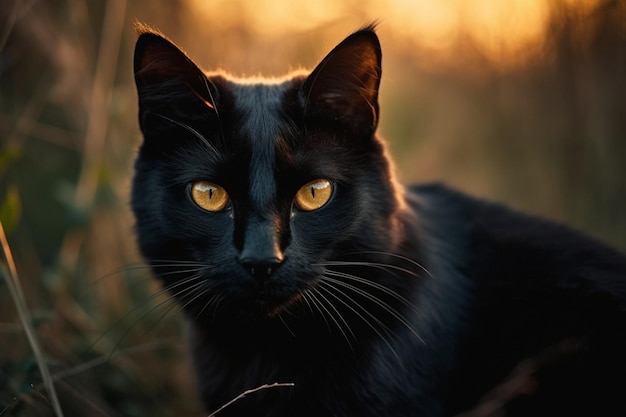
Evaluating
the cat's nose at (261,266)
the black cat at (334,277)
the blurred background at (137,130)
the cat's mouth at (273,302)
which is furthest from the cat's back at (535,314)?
the blurred background at (137,130)

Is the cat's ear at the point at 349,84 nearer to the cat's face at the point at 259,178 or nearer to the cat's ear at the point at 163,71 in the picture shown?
the cat's face at the point at 259,178

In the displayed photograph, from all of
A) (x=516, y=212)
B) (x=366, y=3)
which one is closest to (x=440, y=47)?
(x=366, y=3)

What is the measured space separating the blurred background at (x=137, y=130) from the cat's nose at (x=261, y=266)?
4.54ft

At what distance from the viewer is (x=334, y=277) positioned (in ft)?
6.49

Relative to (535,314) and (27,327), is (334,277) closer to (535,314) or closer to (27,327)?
(535,314)

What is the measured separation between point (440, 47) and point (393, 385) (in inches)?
130

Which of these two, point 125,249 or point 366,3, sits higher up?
point 366,3

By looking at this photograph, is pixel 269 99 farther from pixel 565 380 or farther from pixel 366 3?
pixel 366 3

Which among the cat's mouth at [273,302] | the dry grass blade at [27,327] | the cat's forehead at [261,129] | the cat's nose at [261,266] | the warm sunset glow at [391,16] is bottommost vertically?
the dry grass blade at [27,327]

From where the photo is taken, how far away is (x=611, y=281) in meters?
2.00

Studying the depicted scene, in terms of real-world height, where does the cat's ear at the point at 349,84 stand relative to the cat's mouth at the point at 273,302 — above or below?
above

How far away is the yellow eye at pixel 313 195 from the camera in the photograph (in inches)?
73.2

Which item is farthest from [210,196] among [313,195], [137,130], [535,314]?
[137,130]

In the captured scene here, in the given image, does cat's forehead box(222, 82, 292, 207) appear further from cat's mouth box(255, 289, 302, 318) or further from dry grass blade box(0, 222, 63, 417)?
dry grass blade box(0, 222, 63, 417)
